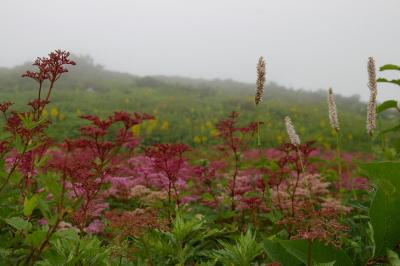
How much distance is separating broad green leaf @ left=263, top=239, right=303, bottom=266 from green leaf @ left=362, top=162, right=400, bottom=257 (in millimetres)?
541

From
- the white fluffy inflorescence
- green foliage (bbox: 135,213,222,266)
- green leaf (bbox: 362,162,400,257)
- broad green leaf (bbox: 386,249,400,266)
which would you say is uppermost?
the white fluffy inflorescence

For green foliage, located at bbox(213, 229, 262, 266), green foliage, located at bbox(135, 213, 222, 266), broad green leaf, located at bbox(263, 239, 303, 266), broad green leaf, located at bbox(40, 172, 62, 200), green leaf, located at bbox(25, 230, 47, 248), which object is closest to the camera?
broad green leaf, located at bbox(40, 172, 62, 200)

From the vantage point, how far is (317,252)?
2.55 meters

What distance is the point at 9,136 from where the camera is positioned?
254 centimetres

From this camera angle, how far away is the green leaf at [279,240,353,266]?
97.7 inches

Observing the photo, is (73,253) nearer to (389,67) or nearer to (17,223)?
(17,223)

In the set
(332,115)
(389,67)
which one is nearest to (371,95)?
(332,115)

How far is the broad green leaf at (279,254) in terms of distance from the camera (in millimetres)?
2656

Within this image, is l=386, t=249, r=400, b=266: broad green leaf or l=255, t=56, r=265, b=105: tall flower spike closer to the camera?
l=386, t=249, r=400, b=266: broad green leaf

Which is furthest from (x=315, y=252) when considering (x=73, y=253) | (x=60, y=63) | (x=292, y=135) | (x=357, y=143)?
(x=357, y=143)

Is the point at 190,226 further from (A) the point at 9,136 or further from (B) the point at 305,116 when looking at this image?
(B) the point at 305,116

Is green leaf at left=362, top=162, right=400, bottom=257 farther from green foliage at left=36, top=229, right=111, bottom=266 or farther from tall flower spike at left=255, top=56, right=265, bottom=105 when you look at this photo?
green foliage at left=36, top=229, right=111, bottom=266

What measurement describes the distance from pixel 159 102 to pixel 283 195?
21.5 m

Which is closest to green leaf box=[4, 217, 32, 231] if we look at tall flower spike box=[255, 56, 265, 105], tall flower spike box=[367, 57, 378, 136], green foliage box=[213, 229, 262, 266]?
green foliage box=[213, 229, 262, 266]
